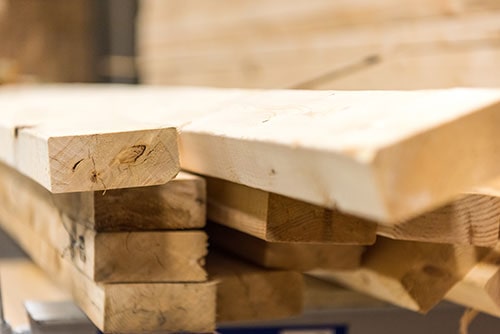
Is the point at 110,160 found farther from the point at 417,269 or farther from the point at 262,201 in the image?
the point at 417,269

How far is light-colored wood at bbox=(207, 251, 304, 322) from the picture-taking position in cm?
146

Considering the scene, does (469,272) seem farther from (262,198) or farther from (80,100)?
(80,100)

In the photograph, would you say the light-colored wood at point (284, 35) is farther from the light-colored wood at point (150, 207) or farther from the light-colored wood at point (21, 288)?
the light-colored wood at point (21, 288)

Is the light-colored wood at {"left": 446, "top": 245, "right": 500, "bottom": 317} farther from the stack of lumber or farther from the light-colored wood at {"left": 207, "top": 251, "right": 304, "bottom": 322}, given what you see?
the light-colored wood at {"left": 207, "top": 251, "right": 304, "bottom": 322}

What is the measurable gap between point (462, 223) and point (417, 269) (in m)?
0.23

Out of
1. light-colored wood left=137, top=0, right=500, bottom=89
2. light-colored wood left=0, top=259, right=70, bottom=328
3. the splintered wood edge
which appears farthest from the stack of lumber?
light-colored wood left=137, top=0, right=500, bottom=89

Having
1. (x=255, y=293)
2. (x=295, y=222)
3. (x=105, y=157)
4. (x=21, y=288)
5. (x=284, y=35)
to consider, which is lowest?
(x=21, y=288)

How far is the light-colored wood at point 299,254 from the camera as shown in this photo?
1488 millimetres

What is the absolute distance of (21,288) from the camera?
2.03 m

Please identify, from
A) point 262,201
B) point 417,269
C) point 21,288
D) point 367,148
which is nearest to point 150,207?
point 262,201

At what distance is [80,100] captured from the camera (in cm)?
238

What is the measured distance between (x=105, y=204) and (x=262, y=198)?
0.88 ft

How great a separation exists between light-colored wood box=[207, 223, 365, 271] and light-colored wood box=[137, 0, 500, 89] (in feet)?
2.35

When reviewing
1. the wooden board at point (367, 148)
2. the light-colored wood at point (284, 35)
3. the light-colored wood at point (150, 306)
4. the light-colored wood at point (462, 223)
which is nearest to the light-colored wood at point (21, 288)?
the light-colored wood at point (150, 306)
